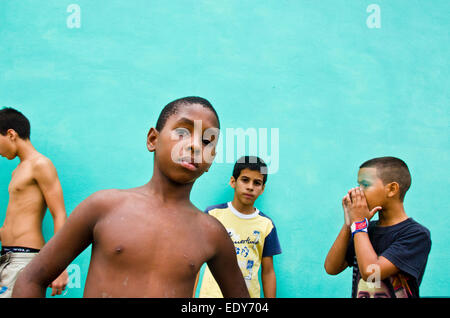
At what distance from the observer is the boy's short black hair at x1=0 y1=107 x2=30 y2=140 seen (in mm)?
2719

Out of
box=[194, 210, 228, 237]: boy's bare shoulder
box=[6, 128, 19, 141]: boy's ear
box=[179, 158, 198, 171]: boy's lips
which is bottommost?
box=[194, 210, 228, 237]: boy's bare shoulder

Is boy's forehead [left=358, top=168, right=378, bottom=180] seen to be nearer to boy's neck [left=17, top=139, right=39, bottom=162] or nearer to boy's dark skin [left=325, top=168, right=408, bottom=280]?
boy's dark skin [left=325, top=168, right=408, bottom=280]

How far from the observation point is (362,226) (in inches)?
79.9

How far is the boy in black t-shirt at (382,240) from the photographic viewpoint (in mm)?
1906

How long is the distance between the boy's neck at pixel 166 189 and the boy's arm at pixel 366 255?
3.57 ft

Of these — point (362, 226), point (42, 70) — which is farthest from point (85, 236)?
point (42, 70)

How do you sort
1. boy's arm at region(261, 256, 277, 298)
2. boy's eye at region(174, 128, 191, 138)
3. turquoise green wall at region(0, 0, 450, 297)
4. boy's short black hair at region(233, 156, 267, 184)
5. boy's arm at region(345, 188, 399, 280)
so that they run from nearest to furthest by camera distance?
boy's eye at region(174, 128, 191, 138)
boy's arm at region(345, 188, 399, 280)
boy's arm at region(261, 256, 277, 298)
boy's short black hair at region(233, 156, 267, 184)
turquoise green wall at region(0, 0, 450, 297)

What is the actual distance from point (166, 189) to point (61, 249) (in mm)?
365

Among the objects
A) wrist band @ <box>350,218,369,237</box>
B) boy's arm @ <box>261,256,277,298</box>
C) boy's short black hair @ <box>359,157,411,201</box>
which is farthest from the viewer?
boy's arm @ <box>261,256,277,298</box>

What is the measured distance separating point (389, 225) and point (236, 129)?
1395 mm

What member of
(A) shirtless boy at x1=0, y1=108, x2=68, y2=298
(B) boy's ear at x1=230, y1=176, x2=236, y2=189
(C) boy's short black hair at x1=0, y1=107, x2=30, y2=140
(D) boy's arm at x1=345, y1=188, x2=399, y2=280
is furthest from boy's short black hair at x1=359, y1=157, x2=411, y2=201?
(C) boy's short black hair at x1=0, y1=107, x2=30, y2=140

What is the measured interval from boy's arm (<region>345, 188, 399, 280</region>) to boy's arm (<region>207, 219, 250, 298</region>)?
31.1 inches

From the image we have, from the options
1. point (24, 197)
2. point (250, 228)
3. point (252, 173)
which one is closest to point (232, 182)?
point (252, 173)

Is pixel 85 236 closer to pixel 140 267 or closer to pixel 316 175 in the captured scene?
pixel 140 267
